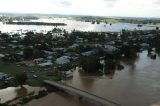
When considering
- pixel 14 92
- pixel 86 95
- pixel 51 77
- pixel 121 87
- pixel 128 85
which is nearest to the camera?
pixel 86 95

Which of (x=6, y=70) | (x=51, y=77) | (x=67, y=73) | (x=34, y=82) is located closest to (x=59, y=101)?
(x=34, y=82)

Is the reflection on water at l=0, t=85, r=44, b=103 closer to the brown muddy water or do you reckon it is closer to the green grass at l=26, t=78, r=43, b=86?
the brown muddy water

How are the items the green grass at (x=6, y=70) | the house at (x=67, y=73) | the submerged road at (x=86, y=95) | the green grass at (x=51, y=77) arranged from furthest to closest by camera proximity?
the green grass at (x=6, y=70), the house at (x=67, y=73), the green grass at (x=51, y=77), the submerged road at (x=86, y=95)

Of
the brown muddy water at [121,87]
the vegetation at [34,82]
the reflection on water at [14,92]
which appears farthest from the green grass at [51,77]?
the reflection on water at [14,92]

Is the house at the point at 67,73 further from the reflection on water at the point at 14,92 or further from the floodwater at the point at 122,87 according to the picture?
the reflection on water at the point at 14,92

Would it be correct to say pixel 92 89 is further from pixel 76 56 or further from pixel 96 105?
pixel 76 56

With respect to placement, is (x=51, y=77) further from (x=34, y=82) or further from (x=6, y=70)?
(x=6, y=70)

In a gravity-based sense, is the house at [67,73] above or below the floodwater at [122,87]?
above

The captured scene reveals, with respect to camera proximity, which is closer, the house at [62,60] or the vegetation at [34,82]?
the vegetation at [34,82]
